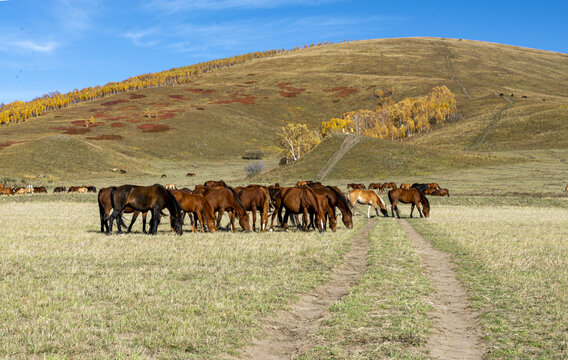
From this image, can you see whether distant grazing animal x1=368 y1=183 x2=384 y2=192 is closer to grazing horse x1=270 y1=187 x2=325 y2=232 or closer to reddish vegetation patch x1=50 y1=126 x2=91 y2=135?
grazing horse x1=270 y1=187 x2=325 y2=232

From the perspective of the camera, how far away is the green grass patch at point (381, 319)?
6.65 m

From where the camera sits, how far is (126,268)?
1177cm

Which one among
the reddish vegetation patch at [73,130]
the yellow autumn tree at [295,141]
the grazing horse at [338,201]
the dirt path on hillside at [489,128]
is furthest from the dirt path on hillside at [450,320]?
the reddish vegetation patch at [73,130]

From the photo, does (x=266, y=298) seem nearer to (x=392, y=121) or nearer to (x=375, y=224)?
(x=375, y=224)

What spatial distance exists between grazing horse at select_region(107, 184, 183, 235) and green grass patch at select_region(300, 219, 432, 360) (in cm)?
918

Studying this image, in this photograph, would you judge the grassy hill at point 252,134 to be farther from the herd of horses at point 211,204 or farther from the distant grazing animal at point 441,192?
the herd of horses at point 211,204

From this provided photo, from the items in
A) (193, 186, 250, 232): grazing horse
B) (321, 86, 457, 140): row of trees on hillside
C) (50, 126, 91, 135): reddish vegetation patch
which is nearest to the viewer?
(193, 186, 250, 232): grazing horse

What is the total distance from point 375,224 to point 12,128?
162690 millimetres

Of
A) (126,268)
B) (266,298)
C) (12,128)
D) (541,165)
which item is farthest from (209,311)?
(12,128)

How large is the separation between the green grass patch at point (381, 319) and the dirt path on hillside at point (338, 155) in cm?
6398

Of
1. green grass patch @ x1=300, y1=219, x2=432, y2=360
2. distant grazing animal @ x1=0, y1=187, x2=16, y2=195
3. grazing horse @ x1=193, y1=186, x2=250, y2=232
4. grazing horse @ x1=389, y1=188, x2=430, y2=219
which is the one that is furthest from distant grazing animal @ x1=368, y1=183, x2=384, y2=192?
green grass patch @ x1=300, y1=219, x2=432, y2=360

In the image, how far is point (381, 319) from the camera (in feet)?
26.5

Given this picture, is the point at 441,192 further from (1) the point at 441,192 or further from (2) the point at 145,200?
(2) the point at 145,200

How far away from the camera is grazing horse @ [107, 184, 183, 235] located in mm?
18156
